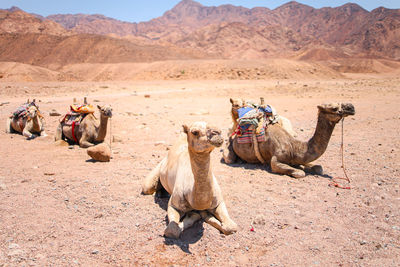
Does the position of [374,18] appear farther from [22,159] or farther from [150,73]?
[22,159]

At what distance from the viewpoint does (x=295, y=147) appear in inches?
257

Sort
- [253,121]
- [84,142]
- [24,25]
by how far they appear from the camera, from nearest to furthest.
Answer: [253,121] → [84,142] → [24,25]

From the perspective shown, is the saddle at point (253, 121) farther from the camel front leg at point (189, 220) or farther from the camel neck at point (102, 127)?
the camel neck at point (102, 127)

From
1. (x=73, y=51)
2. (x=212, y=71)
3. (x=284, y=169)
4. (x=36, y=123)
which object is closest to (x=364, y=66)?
(x=212, y=71)

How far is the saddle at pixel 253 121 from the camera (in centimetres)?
677

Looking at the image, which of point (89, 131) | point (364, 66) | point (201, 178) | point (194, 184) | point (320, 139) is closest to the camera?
point (201, 178)

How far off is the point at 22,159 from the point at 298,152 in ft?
21.2

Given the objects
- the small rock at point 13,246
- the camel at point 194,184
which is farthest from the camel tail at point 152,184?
the small rock at point 13,246

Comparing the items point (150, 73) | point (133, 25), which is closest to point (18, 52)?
point (150, 73)

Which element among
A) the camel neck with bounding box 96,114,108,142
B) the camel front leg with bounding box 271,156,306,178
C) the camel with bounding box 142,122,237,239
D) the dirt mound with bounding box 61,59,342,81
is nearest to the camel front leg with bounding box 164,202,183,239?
the camel with bounding box 142,122,237,239

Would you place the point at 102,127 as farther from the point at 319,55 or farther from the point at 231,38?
the point at 231,38

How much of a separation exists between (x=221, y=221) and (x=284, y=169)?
2730 mm

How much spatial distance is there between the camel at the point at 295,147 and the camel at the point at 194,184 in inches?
97.8

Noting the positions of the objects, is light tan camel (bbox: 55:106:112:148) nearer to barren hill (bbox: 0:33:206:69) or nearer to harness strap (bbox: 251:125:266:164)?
harness strap (bbox: 251:125:266:164)
